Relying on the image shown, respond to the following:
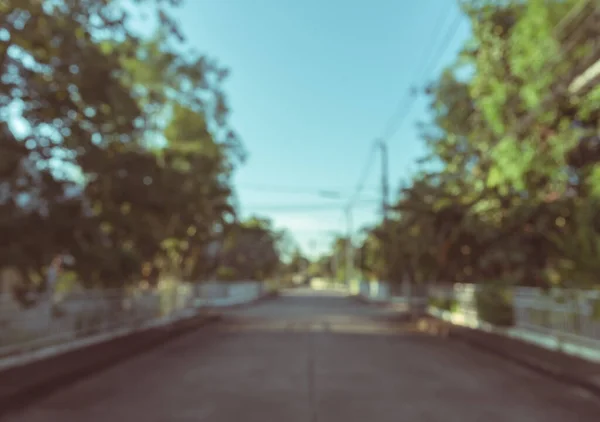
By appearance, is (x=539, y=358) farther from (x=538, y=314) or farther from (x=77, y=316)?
(x=77, y=316)

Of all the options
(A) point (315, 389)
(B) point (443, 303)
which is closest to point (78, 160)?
(A) point (315, 389)

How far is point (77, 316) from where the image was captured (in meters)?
13.0

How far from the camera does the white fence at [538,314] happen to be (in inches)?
432

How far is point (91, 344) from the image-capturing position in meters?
13.3

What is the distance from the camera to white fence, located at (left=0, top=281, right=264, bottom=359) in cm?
→ 996

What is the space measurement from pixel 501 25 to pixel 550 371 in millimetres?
12929

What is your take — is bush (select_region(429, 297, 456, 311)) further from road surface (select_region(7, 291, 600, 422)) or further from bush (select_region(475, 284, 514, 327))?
road surface (select_region(7, 291, 600, 422))

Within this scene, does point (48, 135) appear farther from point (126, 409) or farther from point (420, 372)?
point (420, 372)

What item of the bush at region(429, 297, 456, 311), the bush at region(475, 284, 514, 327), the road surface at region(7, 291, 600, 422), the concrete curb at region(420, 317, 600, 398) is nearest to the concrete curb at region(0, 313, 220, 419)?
the road surface at region(7, 291, 600, 422)

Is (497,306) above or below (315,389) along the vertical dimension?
above

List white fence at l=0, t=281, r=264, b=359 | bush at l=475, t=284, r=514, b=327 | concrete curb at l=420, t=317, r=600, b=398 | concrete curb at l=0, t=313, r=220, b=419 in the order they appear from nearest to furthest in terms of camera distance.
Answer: concrete curb at l=0, t=313, r=220, b=419, concrete curb at l=420, t=317, r=600, b=398, white fence at l=0, t=281, r=264, b=359, bush at l=475, t=284, r=514, b=327

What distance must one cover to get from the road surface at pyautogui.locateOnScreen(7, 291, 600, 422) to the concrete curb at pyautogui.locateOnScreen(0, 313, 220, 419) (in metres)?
0.22

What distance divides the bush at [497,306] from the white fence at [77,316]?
9.82 meters

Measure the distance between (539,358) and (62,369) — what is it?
26.7 feet
